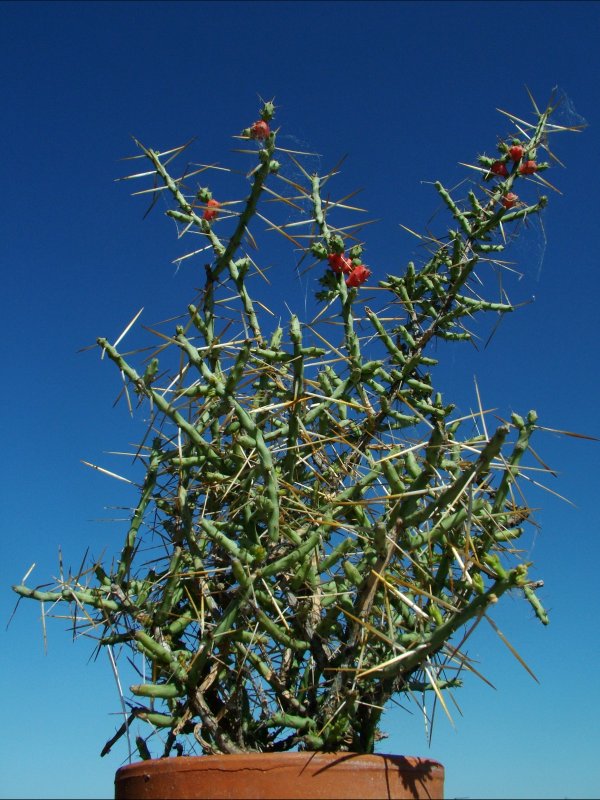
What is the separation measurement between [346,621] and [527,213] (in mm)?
1191

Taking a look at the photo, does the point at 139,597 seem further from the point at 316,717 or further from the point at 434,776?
the point at 434,776

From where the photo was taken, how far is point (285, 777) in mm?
1357

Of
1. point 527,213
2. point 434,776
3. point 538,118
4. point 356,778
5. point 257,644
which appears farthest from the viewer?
point 538,118

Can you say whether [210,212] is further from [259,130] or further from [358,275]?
[358,275]

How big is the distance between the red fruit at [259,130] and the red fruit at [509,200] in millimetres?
769

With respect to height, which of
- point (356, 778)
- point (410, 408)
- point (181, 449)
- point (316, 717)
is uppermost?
point (410, 408)

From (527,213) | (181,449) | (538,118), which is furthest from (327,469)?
(538,118)

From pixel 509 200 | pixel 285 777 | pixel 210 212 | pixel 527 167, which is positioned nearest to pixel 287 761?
pixel 285 777

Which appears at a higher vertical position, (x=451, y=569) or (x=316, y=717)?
(x=451, y=569)

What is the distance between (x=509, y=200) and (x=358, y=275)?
1.96 feet

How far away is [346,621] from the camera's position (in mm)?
1653

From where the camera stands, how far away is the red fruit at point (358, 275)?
186 centimetres

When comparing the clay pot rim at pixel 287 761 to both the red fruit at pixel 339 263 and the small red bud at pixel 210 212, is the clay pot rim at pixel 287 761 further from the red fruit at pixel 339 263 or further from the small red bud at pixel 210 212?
the small red bud at pixel 210 212

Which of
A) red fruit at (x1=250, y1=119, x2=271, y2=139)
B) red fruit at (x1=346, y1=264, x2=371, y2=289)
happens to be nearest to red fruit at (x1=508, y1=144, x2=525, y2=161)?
red fruit at (x1=346, y1=264, x2=371, y2=289)
